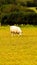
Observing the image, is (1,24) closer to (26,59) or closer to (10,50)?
(10,50)

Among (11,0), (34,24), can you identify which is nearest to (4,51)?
(34,24)

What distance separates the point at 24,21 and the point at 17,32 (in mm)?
12033

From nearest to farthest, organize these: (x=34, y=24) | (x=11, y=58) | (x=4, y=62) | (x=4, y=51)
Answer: (x=4, y=62), (x=11, y=58), (x=4, y=51), (x=34, y=24)

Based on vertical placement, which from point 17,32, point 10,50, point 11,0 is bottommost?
point 11,0

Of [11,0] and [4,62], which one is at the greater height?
[4,62]

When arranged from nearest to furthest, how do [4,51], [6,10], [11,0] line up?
1. [4,51]
2. [6,10]
3. [11,0]

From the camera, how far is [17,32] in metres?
21.5

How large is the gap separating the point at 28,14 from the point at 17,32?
1240cm

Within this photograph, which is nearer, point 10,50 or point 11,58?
point 11,58

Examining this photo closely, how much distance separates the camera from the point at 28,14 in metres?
33.6

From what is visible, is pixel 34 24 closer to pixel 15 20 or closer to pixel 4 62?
pixel 15 20

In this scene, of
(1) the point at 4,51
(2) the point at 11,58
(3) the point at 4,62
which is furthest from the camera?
(1) the point at 4,51

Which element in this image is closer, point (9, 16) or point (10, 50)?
point (10, 50)

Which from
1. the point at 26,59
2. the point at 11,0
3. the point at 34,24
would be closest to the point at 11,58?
the point at 26,59
